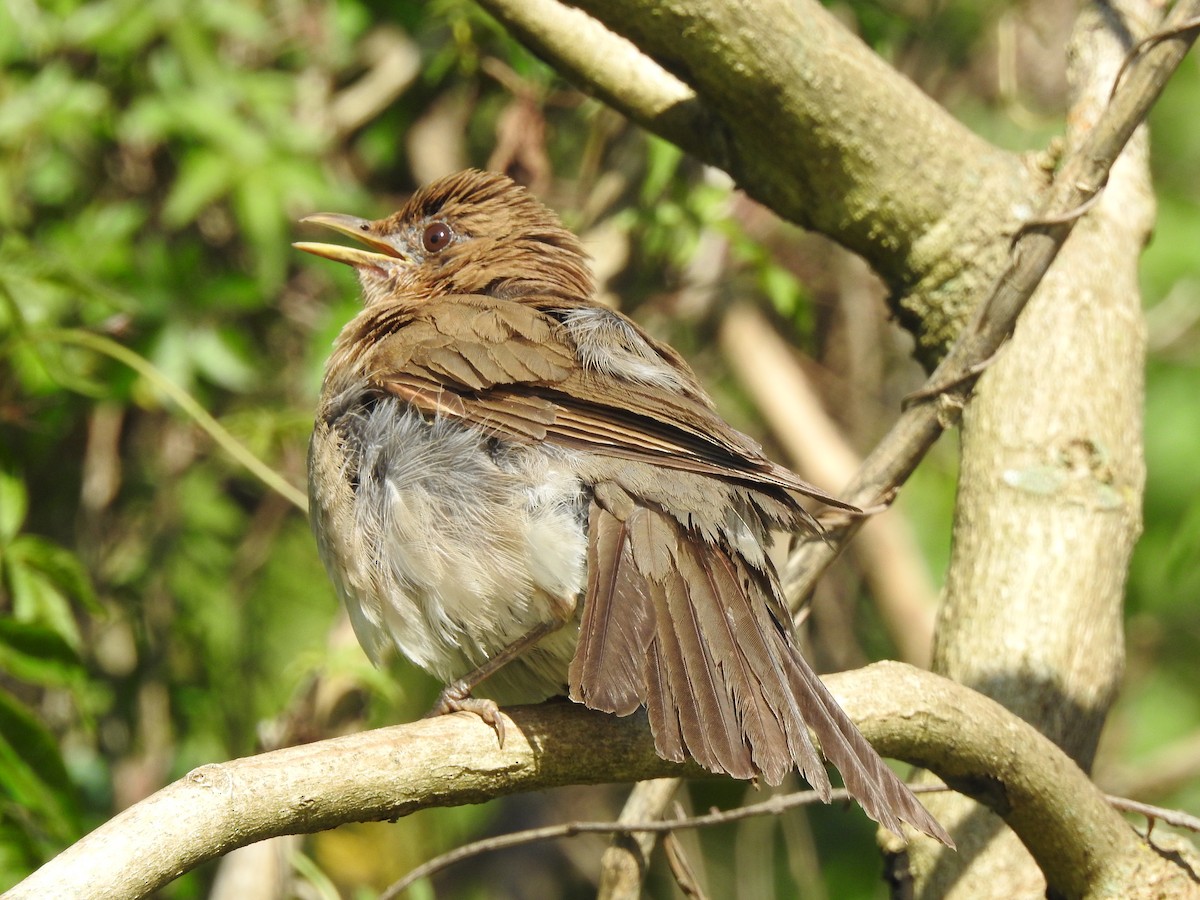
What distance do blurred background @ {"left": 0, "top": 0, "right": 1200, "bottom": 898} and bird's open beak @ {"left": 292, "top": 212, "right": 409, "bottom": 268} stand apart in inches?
14.1

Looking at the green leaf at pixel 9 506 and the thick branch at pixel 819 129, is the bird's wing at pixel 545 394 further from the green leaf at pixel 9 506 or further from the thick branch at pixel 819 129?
the green leaf at pixel 9 506

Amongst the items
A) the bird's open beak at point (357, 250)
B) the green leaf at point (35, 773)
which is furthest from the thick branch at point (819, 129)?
the green leaf at point (35, 773)

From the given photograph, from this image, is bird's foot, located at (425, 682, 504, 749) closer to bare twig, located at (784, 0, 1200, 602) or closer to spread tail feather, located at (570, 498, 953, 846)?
spread tail feather, located at (570, 498, 953, 846)

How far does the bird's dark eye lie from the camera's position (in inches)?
179

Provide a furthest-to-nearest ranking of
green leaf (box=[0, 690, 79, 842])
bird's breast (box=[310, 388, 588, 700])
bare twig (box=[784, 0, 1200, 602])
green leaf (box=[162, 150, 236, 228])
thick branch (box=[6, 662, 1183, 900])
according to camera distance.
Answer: green leaf (box=[162, 150, 236, 228]), green leaf (box=[0, 690, 79, 842]), bird's breast (box=[310, 388, 588, 700]), bare twig (box=[784, 0, 1200, 602]), thick branch (box=[6, 662, 1183, 900])

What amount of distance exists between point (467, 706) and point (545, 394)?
78cm

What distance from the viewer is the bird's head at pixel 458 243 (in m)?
4.36

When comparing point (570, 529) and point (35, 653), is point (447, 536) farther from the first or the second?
point (35, 653)

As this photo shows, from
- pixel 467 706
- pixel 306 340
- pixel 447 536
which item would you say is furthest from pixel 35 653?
pixel 306 340

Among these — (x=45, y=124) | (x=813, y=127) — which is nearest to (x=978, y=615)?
(x=813, y=127)

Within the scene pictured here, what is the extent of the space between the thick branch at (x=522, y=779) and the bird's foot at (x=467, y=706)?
0.03 meters

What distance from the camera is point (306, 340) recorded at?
19.1 ft

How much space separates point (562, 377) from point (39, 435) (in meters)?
2.52

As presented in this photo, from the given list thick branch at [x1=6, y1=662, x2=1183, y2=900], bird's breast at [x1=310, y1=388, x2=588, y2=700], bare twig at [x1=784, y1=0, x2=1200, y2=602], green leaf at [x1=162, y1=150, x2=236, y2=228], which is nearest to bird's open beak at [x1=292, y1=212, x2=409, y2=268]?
green leaf at [x1=162, y1=150, x2=236, y2=228]
